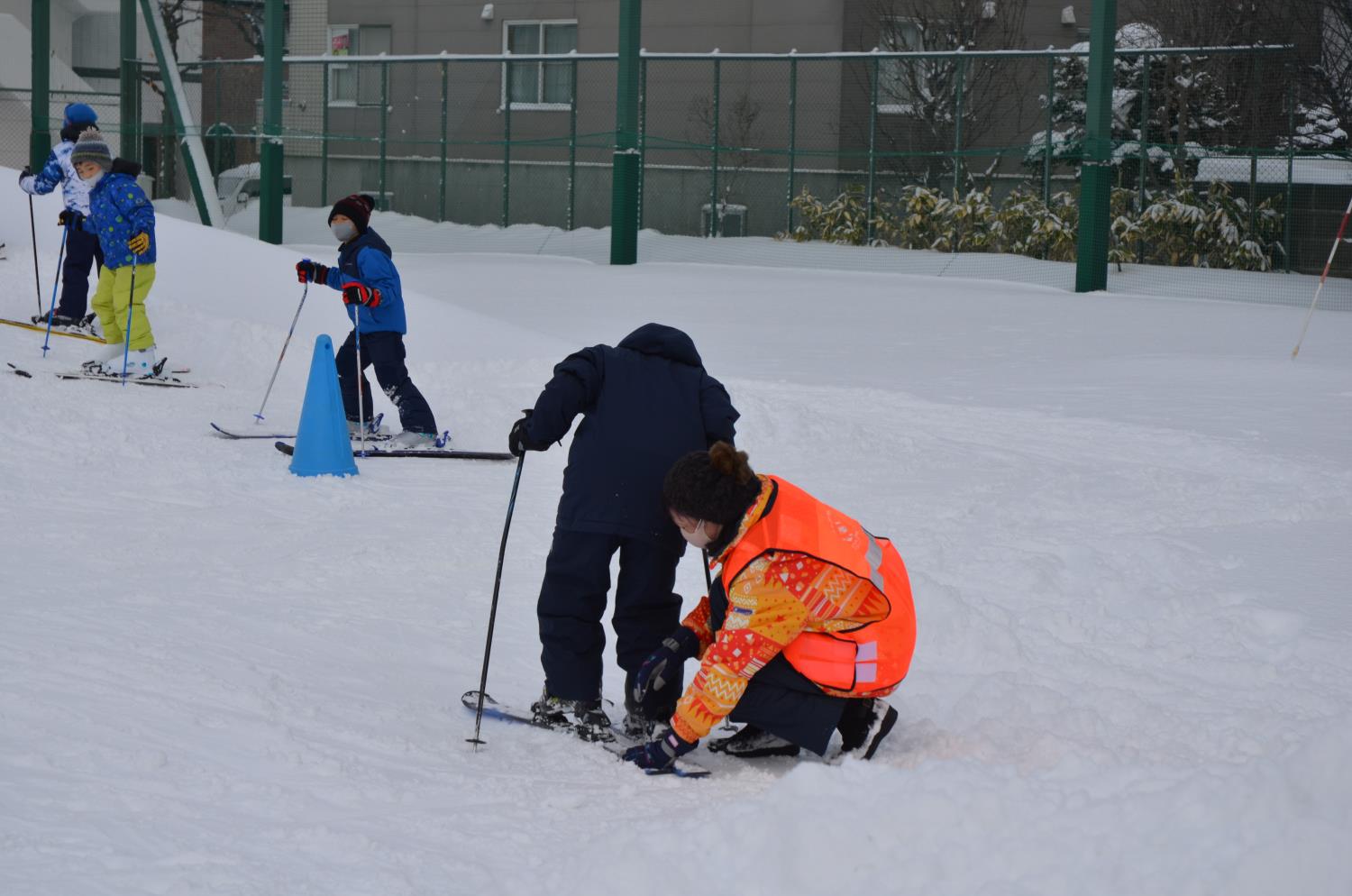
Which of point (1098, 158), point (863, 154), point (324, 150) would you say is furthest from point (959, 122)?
point (324, 150)

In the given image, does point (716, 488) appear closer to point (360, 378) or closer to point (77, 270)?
point (360, 378)

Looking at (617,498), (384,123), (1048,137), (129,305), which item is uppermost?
(384,123)

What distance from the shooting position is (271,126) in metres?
19.6

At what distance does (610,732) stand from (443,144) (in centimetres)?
2084

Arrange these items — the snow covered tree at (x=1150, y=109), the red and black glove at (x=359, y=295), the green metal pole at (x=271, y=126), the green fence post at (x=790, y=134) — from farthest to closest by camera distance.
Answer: the green fence post at (x=790, y=134) < the snow covered tree at (x=1150, y=109) < the green metal pole at (x=271, y=126) < the red and black glove at (x=359, y=295)

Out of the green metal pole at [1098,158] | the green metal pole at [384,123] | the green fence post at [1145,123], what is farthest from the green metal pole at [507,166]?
the green metal pole at [1098,158]

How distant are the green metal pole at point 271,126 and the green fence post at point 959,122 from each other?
28.0 feet

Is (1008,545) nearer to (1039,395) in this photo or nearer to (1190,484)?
(1190,484)

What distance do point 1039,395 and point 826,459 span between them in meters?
3.05

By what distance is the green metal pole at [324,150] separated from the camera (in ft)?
79.7

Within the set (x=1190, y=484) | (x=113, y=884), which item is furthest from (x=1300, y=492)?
(x=113, y=884)

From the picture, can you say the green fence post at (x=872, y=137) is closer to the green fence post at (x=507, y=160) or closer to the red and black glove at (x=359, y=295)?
the green fence post at (x=507, y=160)

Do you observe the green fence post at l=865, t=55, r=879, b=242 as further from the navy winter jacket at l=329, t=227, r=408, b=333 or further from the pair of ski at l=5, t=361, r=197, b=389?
the navy winter jacket at l=329, t=227, r=408, b=333

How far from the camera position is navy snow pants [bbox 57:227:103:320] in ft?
38.2
